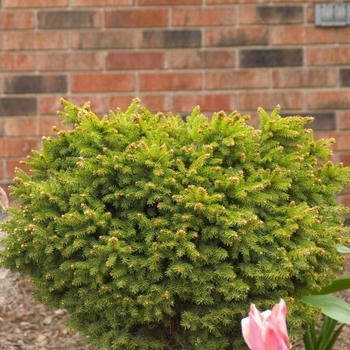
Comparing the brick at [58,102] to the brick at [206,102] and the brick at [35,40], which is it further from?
the brick at [206,102]

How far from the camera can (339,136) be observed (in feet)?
15.5

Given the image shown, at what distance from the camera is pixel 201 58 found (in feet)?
15.5

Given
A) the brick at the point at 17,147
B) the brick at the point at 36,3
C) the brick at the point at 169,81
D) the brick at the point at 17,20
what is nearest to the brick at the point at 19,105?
the brick at the point at 17,147

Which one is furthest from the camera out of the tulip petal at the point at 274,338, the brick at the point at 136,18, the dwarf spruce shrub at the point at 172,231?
the brick at the point at 136,18

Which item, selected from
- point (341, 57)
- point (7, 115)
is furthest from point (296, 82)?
point (7, 115)

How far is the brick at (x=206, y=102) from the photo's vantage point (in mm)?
4699

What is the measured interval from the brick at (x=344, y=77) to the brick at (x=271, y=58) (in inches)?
9.6

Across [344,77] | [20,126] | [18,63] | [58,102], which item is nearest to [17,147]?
[20,126]

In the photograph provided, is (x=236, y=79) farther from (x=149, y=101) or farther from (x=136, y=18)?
(x=136, y=18)

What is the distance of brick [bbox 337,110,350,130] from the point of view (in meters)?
4.72

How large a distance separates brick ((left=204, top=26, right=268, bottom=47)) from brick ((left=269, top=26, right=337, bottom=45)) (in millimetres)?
59

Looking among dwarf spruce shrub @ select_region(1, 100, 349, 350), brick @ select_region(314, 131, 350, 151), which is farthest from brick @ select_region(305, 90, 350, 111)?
dwarf spruce shrub @ select_region(1, 100, 349, 350)

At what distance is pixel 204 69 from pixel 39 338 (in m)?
1.77

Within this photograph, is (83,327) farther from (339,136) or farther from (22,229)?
(339,136)
